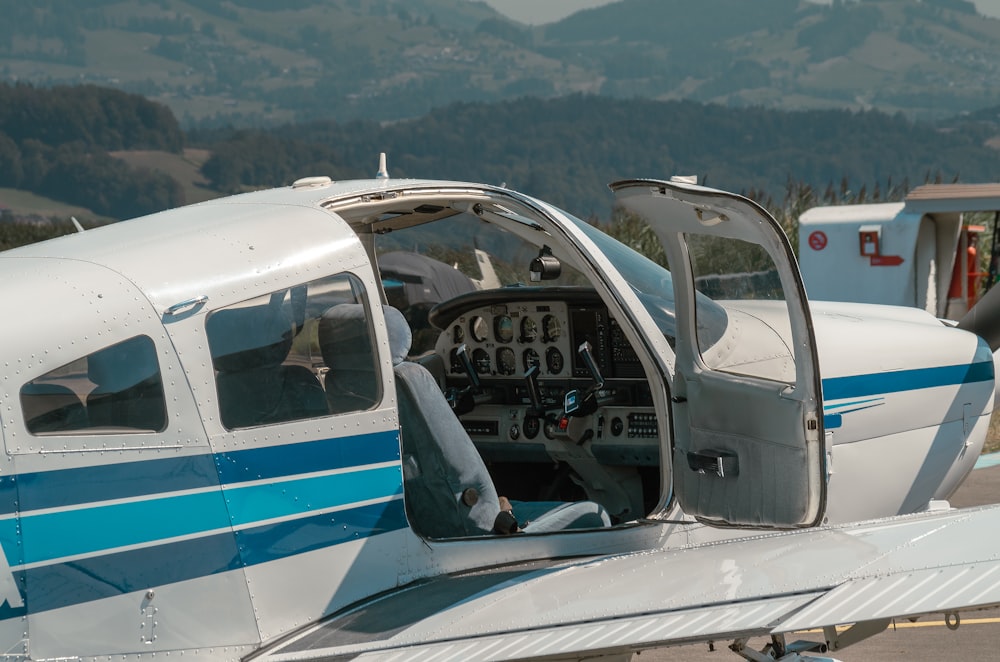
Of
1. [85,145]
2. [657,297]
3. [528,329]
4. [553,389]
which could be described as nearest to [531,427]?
[553,389]

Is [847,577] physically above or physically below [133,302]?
below

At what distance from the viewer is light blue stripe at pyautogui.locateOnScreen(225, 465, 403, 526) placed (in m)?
4.34

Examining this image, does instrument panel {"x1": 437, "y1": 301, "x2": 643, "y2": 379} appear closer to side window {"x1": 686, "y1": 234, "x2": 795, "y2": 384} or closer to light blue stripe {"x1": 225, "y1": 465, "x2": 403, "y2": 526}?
side window {"x1": 686, "y1": 234, "x2": 795, "y2": 384}

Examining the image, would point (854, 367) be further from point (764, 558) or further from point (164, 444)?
point (164, 444)

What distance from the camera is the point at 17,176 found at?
11400cm

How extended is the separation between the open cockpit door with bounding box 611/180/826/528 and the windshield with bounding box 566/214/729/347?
1cm

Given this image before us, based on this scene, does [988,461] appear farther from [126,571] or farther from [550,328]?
[126,571]

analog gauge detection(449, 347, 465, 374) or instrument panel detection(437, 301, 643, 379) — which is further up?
instrument panel detection(437, 301, 643, 379)

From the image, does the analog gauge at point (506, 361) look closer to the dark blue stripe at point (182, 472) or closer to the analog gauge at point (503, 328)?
the analog gauge at point (503, 328)

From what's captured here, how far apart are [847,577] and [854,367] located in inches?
70.9

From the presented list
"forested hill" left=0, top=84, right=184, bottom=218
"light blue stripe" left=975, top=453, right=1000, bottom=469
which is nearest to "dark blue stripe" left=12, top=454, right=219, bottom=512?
"light blue stripe" left=975, top=453, right=1000, bottom=469

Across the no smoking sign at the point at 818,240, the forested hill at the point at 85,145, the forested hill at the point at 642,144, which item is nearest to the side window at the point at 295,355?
the no smoking sign at the point at 818,240

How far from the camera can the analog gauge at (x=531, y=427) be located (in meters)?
6.54

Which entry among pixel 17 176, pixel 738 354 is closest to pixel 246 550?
pixel 738 354
